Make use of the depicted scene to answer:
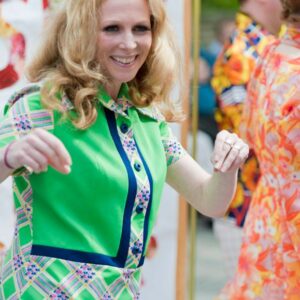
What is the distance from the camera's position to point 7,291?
92.7 inches

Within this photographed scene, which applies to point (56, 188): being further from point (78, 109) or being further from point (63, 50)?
point (63, 50)

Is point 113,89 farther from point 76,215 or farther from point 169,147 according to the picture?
point 76,215

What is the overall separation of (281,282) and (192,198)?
0.80 meters

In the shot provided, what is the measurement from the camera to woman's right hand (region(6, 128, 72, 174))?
205 cm

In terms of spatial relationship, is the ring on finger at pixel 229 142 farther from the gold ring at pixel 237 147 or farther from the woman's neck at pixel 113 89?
the woman's neck at pixel 113 89

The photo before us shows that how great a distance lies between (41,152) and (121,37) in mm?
500

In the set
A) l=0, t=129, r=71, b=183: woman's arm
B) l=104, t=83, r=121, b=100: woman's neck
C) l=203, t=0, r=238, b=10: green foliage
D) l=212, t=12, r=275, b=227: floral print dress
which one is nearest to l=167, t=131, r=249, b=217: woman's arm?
l=104, t=83, r=121, b=100: woman's neck

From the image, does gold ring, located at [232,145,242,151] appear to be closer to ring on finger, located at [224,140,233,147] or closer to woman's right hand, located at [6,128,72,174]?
ring on finger, located at [224,140,233,147]

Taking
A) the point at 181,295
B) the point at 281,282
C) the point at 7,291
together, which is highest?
the point at 7,291

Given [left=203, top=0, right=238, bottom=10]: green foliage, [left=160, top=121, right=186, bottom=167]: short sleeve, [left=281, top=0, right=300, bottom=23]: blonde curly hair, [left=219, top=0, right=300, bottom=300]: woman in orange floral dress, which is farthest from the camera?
[left=203, top=0, right=238, bottom=10]: green foliage

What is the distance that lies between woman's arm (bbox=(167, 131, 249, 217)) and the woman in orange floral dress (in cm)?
44

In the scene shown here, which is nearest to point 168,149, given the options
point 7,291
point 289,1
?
point 7,291

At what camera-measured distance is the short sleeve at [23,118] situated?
2256 mm

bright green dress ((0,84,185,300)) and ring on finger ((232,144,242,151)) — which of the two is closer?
bright green dress ((0,84,185,300))
